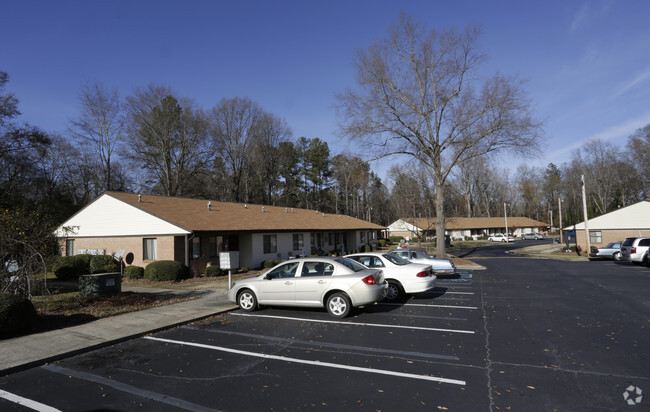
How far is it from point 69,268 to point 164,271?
6459mm

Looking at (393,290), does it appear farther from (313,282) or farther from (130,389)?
(130,389)

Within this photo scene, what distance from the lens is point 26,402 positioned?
472cm

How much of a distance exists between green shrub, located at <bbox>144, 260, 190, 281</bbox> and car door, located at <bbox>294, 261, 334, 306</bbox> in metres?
10.6

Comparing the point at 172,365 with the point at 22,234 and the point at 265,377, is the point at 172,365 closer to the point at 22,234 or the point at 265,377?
the point at 265,377

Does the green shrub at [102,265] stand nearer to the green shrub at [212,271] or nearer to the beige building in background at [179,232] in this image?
the beige building in background at [179,232]

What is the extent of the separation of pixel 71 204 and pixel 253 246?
1070 inches

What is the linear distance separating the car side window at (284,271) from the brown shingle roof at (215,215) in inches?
412

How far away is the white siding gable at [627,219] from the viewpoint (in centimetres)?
3572

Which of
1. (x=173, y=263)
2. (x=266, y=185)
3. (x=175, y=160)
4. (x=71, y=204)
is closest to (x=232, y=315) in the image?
(x=173, y=263)

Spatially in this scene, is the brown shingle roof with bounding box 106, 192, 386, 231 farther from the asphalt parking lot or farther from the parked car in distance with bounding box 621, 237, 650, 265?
the parked car in distance with bounding box 621, 237, 650, 265

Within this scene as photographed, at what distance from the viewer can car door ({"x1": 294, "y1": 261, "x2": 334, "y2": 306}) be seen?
9.05 metres

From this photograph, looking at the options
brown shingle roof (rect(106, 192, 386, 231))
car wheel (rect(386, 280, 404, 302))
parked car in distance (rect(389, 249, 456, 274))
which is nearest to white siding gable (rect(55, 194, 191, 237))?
brown shingle roof (rect(106, 192, 386, 231))

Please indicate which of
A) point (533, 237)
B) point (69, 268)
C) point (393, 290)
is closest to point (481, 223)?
point (533, 237)

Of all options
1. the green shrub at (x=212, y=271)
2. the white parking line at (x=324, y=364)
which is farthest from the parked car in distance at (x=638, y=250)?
the green shrub at (x=212, y=271)
